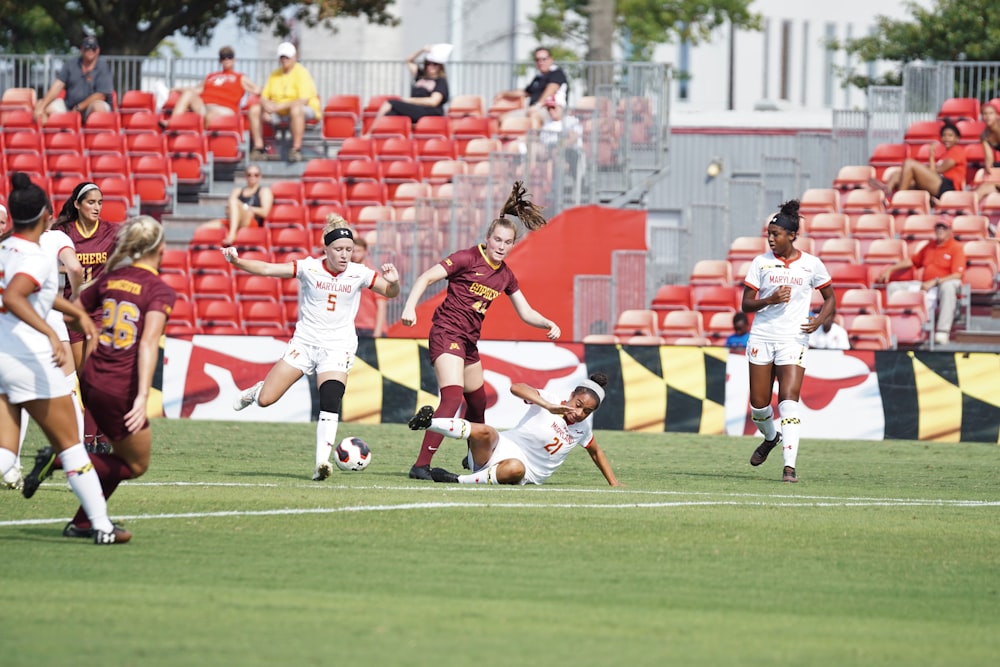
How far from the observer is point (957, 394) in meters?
18.7

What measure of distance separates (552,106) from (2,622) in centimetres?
1949

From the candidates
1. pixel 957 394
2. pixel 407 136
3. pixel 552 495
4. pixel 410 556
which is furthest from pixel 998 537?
pixel 407 136

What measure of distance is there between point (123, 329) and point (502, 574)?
252cm

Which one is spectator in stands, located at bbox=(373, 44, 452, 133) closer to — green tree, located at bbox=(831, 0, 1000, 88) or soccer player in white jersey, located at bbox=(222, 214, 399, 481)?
soccer player in white jersey, located at bbox=(222, 214, 399, 481)

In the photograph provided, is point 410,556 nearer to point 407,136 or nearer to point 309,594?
point 309,594

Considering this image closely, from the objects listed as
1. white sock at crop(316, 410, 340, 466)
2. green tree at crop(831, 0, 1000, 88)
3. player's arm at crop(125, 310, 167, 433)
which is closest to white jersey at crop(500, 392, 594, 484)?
white sock at crop(316, 410, 340, 466)

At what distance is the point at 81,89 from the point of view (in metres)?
28.5

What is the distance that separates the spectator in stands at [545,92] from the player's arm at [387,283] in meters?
12.6

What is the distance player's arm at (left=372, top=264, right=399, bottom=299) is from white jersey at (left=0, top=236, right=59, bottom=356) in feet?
13.7

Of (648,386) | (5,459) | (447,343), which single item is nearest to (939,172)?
(648,386)

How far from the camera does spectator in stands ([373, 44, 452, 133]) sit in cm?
2684

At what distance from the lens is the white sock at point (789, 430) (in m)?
13.7

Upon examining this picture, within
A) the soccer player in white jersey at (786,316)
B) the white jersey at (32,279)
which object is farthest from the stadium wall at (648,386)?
the white jersey at (32,279)

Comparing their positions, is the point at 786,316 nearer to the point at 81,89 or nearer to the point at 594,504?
the point at 594,504
